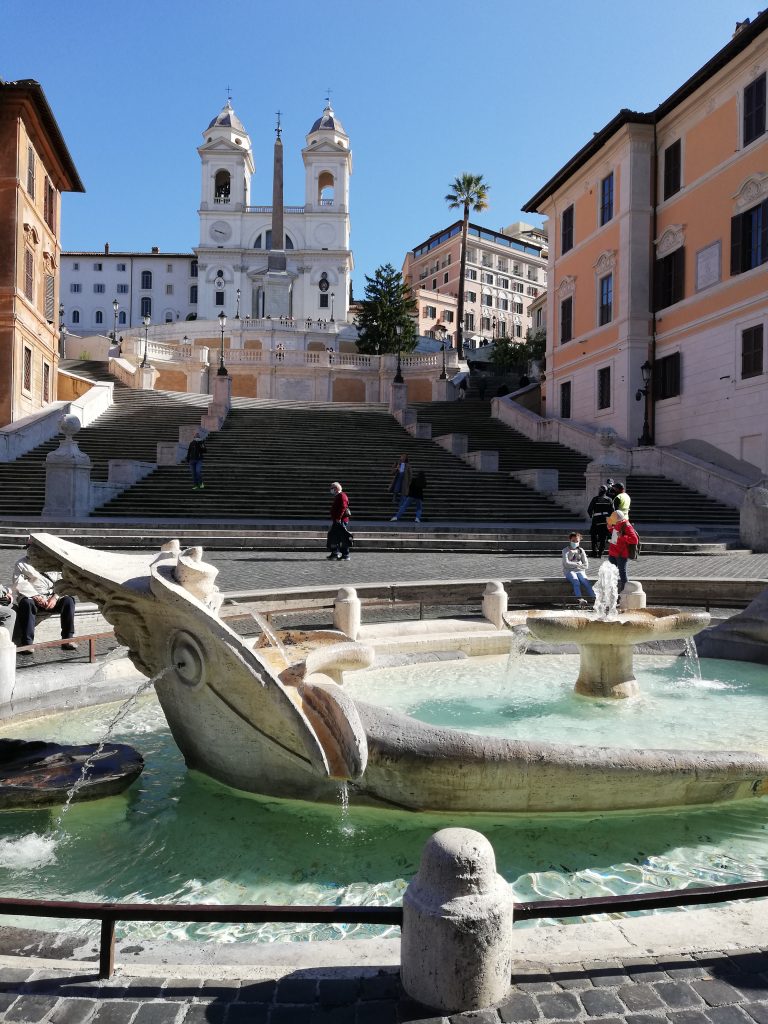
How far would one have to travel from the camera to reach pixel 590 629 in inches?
237

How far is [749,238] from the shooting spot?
23.4 metres

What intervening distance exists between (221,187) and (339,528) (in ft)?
243

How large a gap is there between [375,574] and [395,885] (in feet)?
29.3

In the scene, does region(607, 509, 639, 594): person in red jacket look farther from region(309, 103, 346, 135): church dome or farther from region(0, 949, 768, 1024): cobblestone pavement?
region(309, 103, 346, 135): church dome

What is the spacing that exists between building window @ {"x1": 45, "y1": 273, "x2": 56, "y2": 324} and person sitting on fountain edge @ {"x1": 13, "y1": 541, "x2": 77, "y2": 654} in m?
27.2

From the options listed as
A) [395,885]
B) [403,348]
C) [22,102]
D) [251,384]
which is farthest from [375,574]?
[403,348]

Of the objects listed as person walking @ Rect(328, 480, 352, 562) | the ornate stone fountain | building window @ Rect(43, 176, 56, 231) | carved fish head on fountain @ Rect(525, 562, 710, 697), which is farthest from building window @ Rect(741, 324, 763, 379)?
building window @ Rect(43, 176, 56, 231)

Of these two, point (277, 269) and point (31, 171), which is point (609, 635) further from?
point (277, 269)

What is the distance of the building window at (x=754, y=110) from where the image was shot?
74.9 ft

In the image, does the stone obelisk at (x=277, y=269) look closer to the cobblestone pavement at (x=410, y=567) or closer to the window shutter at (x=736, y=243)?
the window shutter at (x=736, y=243)

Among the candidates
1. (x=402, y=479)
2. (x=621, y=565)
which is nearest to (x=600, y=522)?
(x=621, y=565)

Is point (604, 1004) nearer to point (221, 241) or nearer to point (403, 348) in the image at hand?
point (403, 348)

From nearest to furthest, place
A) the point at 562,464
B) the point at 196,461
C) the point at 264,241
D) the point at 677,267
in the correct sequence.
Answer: the point at 196,461, the point at 562,464, the point at 677,267, the point at 264,241

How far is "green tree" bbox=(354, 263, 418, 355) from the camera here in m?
55.6
